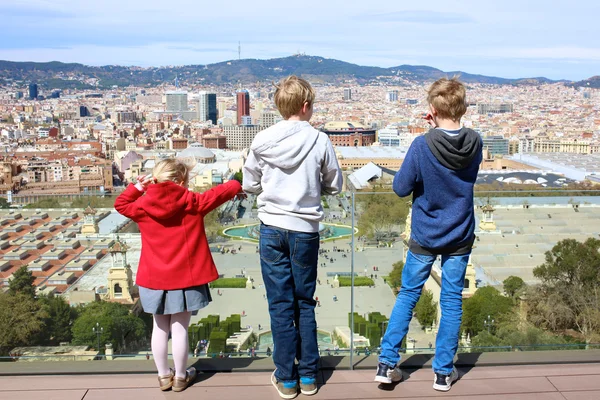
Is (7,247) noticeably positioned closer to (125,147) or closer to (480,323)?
(480,323)

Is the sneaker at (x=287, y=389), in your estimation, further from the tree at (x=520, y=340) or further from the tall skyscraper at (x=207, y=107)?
the tall skyscraper at (x=207, y=107)

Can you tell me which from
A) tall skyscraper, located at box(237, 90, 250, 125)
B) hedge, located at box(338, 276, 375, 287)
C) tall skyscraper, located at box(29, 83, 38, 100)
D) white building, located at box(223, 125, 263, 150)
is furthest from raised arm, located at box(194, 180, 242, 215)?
tall skyscraper, located at box(29, 83, 38, 100)

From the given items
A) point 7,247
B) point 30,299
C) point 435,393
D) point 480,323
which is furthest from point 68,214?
point 435,393

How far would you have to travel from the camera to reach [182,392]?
5.93ft

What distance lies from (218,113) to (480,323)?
3245 inches

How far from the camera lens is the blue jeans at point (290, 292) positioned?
179cm

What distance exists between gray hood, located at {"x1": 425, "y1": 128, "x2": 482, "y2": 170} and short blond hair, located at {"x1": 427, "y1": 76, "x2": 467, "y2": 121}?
5 centimetres

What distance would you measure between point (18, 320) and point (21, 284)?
1284mm

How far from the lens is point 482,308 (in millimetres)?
3422

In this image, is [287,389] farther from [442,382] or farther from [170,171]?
[170,171]

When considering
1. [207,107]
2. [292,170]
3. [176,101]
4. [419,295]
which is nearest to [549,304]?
[419,295]

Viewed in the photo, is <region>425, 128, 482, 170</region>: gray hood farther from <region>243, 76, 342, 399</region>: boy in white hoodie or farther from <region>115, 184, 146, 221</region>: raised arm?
<region>115, 184, 146, 221</region>: raised arm

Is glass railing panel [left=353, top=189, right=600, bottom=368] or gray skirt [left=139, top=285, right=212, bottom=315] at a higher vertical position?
gray skirt [left=139, top=285, right=212, bottom=315]

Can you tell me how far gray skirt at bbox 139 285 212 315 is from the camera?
6.03 ft
